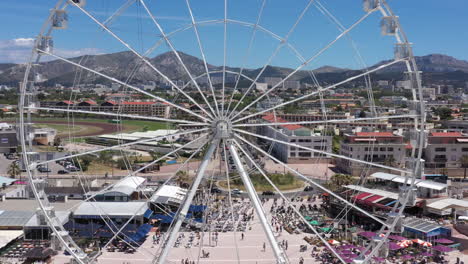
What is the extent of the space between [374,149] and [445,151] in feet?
29.7

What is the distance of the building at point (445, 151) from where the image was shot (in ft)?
176

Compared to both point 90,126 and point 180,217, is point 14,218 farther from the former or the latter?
point 90,126

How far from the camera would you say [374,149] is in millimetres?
51031

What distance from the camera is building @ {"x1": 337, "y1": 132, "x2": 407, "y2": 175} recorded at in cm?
5056

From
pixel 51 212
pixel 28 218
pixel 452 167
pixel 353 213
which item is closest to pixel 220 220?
pixel 353 213

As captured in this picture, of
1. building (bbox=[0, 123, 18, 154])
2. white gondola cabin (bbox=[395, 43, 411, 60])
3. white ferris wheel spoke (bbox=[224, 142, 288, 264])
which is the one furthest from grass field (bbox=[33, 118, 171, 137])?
white gondola cabin (bbox=[395, 43, 411, 60])

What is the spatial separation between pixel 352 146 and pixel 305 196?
13.4 metres

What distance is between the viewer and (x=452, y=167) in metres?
53.6

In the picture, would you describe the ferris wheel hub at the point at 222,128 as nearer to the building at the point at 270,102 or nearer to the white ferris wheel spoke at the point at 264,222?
the white ferris wheel spoke at the point at 264,222

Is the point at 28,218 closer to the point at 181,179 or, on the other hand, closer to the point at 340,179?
the point at 181,179

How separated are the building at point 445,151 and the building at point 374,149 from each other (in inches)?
161

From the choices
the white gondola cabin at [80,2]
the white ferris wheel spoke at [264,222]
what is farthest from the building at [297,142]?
the white gondola cabin at [80,2]

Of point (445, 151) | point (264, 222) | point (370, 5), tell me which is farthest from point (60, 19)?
point (445, 151)

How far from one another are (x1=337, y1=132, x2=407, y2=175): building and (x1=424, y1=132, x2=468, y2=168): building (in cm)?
408
